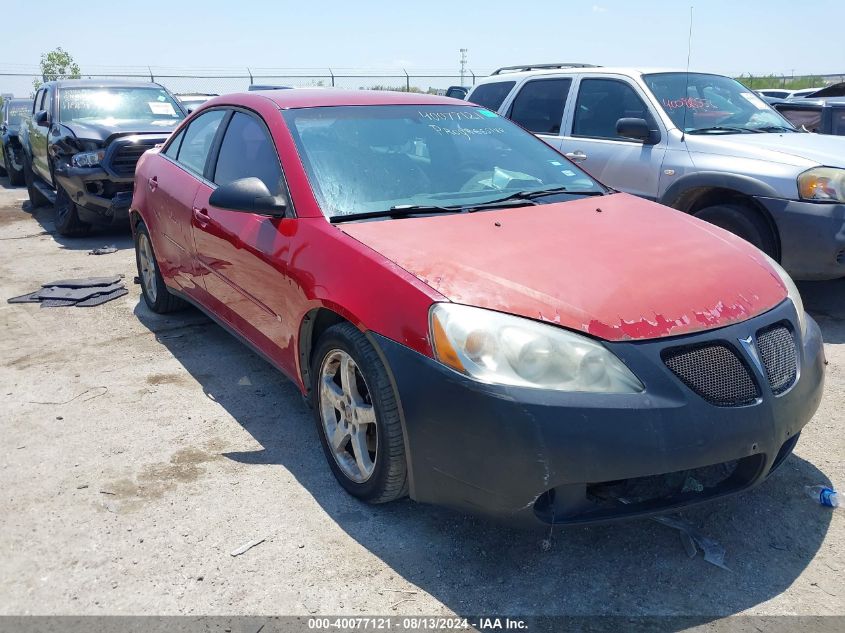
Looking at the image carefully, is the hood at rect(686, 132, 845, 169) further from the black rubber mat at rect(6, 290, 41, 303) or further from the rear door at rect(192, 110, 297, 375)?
the black rubber mat at rect(6, 290, 41, 303)

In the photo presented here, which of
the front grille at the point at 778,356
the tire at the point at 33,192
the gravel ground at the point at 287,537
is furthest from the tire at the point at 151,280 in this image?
the tire at the point at 33,192

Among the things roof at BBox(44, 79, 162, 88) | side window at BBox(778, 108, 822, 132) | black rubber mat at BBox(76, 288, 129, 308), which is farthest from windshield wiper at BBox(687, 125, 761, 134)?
roof at BBox(44, 79, 162, 88)

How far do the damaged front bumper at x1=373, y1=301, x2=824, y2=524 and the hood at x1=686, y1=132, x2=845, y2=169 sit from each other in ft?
10.3

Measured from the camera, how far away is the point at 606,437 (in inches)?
93.1

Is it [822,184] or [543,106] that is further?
[543,106]

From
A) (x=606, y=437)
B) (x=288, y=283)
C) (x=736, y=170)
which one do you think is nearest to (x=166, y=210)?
(x=288, y=283)

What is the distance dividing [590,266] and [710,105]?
166 inches

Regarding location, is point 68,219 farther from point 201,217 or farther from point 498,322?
point 498,322

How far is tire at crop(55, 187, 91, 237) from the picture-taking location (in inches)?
350

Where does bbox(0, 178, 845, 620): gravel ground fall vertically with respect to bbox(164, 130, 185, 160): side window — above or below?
below

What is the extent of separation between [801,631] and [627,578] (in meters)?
0.55

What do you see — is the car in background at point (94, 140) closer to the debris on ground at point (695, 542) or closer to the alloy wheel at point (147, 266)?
the alloy wheel at point (147, 266)

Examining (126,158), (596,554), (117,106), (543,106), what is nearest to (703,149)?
(543,106)

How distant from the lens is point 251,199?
3.42 m
